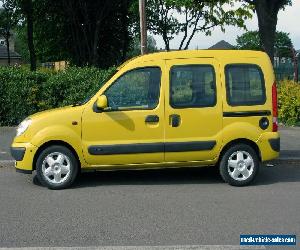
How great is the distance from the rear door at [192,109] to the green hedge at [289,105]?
674 cm

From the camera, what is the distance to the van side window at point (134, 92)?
7.30 meters

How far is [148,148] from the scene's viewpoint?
7.32 m

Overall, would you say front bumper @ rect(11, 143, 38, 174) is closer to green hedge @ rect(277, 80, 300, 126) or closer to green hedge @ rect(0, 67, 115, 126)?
green hedge @ rect(0, 67, 115, 126)

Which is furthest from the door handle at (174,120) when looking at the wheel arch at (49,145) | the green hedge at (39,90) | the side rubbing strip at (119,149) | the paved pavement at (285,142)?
the green hedge at (39,90)

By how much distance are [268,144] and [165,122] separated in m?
1.52

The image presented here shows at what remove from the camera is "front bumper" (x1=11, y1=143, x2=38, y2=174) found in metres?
7.28

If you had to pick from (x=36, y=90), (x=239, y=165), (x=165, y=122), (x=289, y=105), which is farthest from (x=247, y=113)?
(x=36, y=90)

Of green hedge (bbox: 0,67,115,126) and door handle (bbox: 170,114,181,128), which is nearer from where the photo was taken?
door handle (bbox: 170,114,181,128)

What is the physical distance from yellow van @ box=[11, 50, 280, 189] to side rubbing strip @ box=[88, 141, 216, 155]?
0.05 ft

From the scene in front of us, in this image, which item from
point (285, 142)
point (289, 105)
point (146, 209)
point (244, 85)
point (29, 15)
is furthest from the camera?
point (29, 15)

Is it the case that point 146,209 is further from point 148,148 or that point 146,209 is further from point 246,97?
point 246,97

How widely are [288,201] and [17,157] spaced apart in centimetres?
369

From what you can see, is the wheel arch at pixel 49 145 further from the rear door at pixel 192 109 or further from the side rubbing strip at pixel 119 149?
the rear door at pixel 192 109

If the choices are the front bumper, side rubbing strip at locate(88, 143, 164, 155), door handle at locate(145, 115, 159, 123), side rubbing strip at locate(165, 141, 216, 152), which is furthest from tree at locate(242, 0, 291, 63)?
the front bumper
